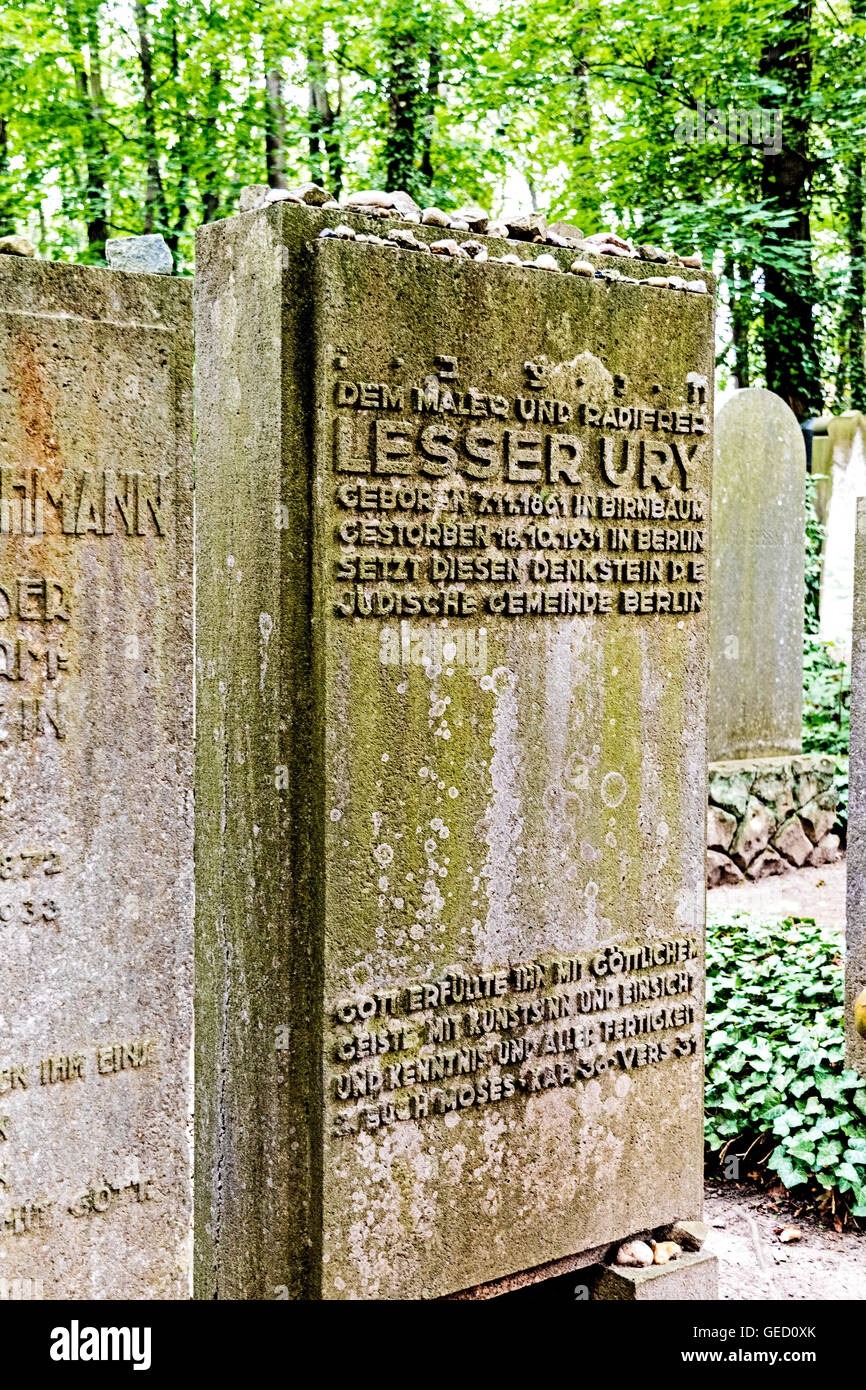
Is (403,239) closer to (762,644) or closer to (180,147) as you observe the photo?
(762,644)

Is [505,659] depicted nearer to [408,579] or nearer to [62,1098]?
[408,579]

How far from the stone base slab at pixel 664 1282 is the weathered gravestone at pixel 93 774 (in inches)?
46.7

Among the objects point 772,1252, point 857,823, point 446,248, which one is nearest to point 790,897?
point 857,823

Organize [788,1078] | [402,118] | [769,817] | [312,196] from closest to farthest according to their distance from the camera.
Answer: [312,196]
[788,1078]
[769,817]
[402,118]

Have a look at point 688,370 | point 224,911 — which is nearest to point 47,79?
point 688,370

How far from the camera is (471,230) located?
119 inches

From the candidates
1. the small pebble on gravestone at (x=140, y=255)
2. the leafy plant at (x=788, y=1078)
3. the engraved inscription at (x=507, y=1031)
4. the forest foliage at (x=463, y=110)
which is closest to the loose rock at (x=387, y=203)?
the small pebble on gravestone at (x=140, y=255)

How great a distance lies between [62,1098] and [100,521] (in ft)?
4.07

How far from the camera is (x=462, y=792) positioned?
9.56 ft

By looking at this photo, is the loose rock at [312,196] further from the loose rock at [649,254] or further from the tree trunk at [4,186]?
the tree trunk at [4,186]

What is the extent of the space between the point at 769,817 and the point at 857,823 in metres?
3.84

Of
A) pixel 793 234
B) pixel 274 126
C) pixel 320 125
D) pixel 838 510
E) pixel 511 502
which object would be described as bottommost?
pixel 511 502

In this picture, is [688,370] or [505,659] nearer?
[505,659]

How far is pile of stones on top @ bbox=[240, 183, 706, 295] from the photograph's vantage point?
2740 mm
